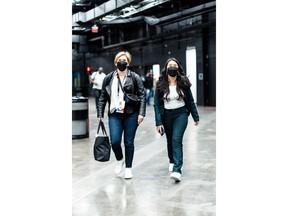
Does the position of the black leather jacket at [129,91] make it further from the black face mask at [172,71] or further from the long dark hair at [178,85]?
the black face mask at [172,71]

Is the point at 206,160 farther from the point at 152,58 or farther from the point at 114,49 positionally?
the point at 114,49

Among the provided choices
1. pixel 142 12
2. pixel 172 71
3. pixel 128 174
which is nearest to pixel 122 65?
pixel 172 71

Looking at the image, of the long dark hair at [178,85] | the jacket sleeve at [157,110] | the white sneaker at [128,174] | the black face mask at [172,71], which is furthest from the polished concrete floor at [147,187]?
the black face mask at [172,71]

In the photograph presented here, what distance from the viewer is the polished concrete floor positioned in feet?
11.5

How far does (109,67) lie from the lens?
28125mm

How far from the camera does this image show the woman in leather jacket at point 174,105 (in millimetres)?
4520

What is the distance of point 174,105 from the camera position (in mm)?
4590

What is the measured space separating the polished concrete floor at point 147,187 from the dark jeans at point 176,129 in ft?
0.92

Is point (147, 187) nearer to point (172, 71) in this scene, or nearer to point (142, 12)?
point (172, 71)
